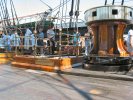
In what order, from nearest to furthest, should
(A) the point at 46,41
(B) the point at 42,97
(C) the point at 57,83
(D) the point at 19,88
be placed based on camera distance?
(B) the point at 42,97, (D) the point at 19,88, (C) the point at 57,83, (A) the point at 46,41

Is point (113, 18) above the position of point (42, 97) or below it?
above

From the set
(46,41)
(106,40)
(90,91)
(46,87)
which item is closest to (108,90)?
(90,91)

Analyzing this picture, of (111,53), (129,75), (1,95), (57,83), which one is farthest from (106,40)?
(1,95)

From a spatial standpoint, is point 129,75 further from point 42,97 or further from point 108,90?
point 42,97

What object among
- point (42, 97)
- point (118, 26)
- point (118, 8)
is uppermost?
point (118, 8)

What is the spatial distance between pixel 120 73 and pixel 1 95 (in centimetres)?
368

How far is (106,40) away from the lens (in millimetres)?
8734

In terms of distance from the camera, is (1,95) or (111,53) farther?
(111,53)

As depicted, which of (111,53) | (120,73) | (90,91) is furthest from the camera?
(111,53)

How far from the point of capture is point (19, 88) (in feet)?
21.7

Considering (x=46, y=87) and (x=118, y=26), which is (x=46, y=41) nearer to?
(x=118, y=26)

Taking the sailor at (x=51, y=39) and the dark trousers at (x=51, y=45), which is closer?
the sailor at (x=51, y=39)

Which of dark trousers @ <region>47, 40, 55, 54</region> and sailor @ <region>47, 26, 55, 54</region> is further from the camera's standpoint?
dark trousers @ <region>47, 40, 55, 54</region>

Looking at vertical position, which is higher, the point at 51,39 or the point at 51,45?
the point at 51,39
